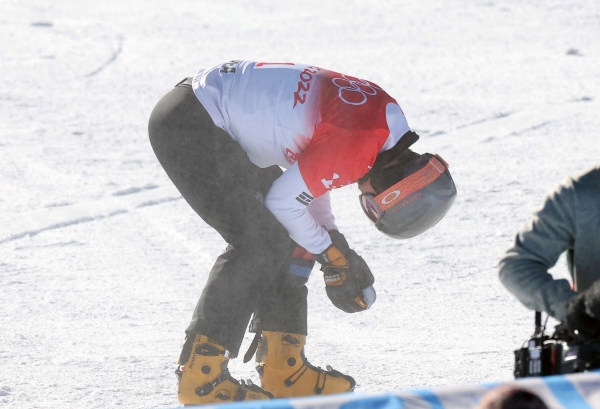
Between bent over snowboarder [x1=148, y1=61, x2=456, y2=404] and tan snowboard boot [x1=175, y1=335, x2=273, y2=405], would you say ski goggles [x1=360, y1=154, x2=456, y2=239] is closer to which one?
bent over snowboarder [x1=148, y1=61, x2=456, y2=404]

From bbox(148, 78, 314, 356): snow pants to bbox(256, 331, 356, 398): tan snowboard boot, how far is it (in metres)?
0.05

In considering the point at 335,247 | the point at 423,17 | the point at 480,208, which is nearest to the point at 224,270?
the point at 335,247

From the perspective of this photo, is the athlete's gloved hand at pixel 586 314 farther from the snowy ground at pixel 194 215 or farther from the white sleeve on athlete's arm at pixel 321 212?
the white sleeve on athlete's arm at pixel 321 212

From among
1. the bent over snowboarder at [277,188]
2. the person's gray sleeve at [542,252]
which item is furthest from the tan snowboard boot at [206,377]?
the person's gray sleeve at [542,252]

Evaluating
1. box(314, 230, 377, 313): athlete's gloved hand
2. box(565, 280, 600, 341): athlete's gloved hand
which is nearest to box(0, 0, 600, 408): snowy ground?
box(314, 230, 377, 313): athlete's gloved hand

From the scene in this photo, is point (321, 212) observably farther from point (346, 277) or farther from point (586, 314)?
point (586, 314)

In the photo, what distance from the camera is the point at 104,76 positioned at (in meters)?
10.1

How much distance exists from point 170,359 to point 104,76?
651 cm

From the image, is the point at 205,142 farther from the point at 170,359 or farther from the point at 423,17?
the point at 423,17

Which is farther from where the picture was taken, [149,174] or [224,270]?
[149,174]

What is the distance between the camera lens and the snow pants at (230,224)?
3.47 metres

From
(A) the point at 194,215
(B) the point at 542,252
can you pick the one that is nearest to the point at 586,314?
(B) the point at 542,252

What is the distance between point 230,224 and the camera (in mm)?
3564

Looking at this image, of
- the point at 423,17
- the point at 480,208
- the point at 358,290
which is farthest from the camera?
the point at 423,17
